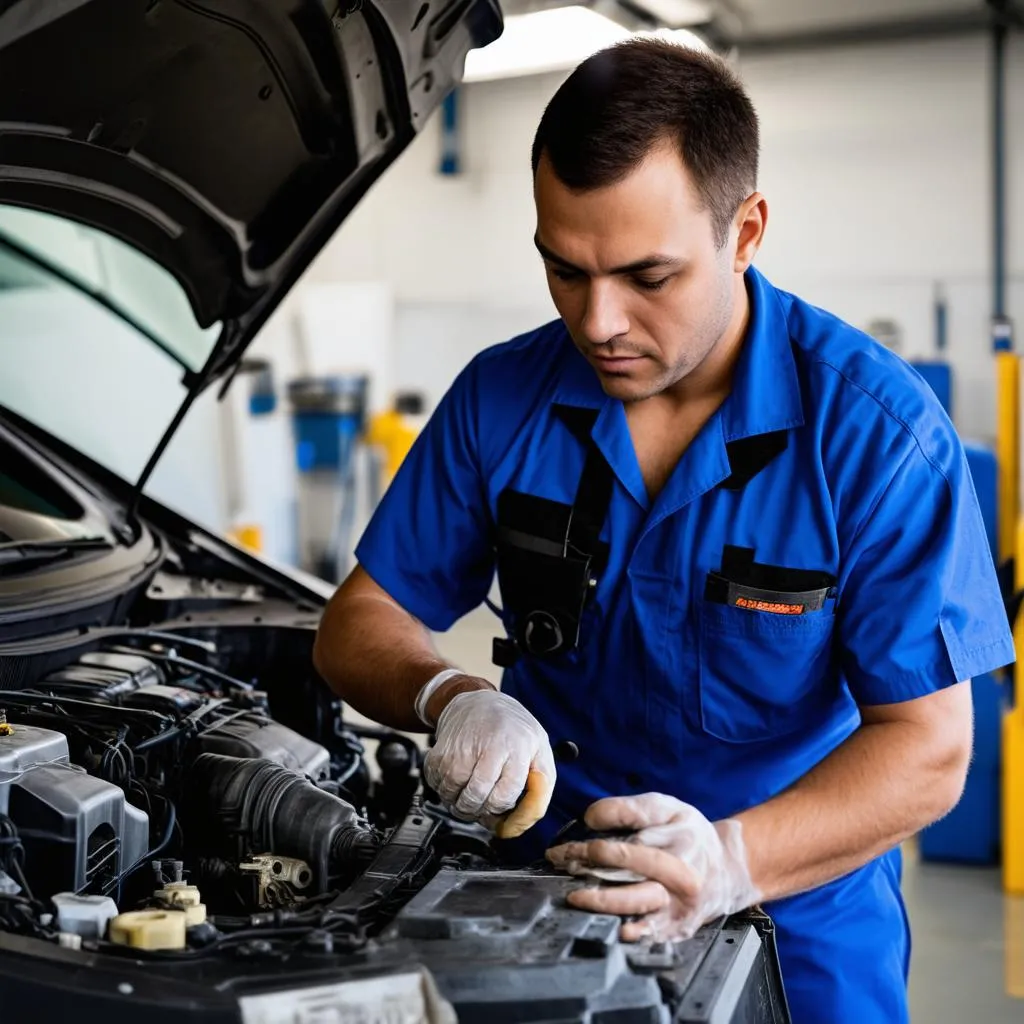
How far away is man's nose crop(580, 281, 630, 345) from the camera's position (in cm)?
143

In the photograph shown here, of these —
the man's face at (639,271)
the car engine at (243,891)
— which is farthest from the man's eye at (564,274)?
the car engine at (243,891)

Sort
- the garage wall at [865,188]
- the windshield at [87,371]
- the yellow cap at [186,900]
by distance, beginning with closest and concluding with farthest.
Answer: the yellow cap at [186,900] < the windshield at [87,371] < the garage wall at [865,188]

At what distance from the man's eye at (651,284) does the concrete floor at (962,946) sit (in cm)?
234

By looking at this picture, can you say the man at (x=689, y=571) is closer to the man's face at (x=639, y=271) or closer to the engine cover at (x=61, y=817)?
the man's face at (x=639, y=271)

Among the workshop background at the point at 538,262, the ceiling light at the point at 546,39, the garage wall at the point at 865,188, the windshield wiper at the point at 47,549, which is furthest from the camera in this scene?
the garage wall at the point at 865,188


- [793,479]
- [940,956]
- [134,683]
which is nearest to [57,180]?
[134,683]

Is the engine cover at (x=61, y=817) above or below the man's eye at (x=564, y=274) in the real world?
below

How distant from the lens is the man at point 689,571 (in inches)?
55.3

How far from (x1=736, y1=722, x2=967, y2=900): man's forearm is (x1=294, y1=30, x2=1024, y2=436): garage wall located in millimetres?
6139

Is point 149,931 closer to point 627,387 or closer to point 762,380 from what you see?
point 627,387

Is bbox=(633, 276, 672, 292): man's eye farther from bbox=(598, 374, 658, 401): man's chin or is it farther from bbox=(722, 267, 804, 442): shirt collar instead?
bbox=(722, 267, 804, 442): shirt collar

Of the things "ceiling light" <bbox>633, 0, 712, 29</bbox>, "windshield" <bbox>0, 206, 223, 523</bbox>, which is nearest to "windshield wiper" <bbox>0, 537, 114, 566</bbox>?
"windshield" <bbox>0, 206, 223, 523</bbox>

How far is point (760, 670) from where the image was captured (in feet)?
5.16

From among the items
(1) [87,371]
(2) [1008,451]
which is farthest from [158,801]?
(1) [87,371]
